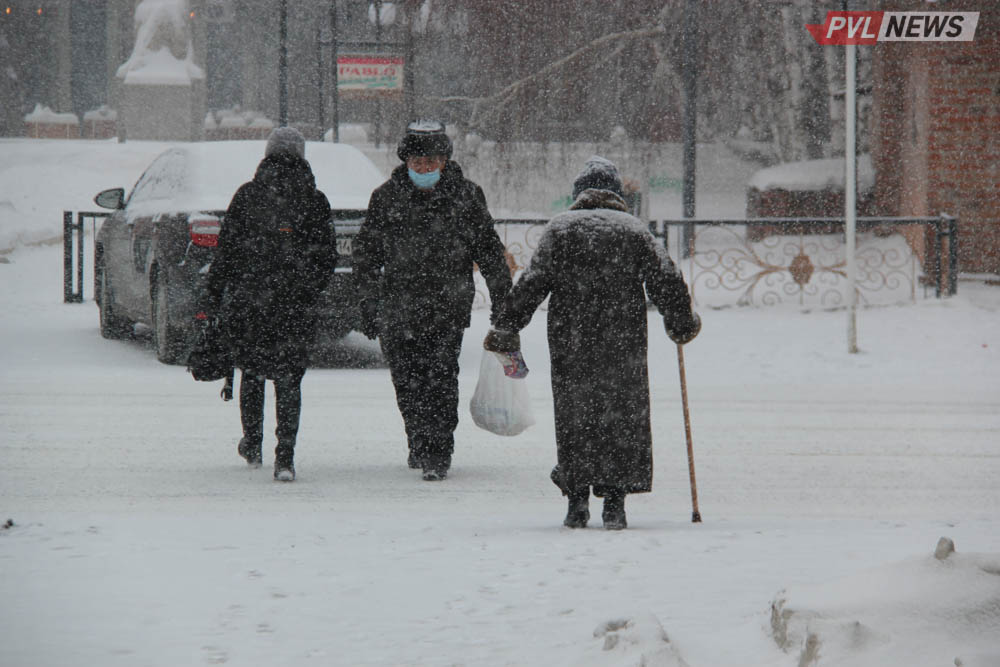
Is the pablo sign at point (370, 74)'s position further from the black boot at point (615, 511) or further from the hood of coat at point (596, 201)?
the black boot at point (615, 511)

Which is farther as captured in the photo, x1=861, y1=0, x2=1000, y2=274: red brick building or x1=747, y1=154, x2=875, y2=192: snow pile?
x1=747, y1=154, x2=875, y2=192: snow pile

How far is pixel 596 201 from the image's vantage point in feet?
19.2

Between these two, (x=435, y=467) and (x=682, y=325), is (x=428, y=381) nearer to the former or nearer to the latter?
(x=435, y=467)

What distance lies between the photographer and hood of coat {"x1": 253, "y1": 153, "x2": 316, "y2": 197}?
23.1 feet

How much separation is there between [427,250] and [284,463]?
1255 millimetres

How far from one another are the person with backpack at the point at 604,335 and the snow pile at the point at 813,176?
1679 cm

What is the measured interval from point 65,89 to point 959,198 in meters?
36.1

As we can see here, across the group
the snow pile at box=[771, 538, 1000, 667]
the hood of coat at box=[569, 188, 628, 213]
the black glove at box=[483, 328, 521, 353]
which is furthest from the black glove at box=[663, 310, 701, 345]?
the snow pile at box=[771, 538, 1000, 667]

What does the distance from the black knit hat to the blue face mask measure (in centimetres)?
9

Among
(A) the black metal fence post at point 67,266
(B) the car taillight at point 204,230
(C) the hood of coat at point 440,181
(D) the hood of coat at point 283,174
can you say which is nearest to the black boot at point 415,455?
(C) the hood of coat at point 440,181

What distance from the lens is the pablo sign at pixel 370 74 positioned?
2345 cm

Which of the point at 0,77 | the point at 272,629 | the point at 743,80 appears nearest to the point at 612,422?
the point at 272,629

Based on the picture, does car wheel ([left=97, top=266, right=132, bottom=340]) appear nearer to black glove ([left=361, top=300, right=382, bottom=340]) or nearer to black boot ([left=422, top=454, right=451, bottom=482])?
black glove ([left=361, top=300, right=382, bottom=340])

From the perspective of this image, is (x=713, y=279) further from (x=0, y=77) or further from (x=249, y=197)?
(x=0, y=77)
